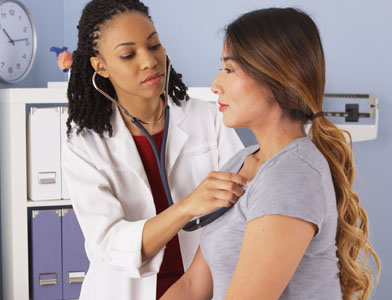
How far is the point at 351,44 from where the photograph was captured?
273cm

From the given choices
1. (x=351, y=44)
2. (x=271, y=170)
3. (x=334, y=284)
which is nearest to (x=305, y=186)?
(x=271, y=170)

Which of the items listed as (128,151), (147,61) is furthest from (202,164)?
(147,61)

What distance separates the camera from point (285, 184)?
94 centimetres

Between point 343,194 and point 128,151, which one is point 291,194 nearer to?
point 343,194

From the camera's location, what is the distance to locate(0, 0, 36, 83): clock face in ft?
8.82

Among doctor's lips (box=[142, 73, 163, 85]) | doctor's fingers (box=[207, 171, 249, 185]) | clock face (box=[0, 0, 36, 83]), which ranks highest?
clock face (box=[0, 0, 36, 83])

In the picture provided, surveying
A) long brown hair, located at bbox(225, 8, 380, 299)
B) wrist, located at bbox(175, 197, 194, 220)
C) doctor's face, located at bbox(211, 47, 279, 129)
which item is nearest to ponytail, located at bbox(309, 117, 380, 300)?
long brown hair, located at bbox(225, 8, 380, 299)

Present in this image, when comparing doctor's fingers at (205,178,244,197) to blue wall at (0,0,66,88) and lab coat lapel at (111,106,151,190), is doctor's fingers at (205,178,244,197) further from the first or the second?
blue wall at (0,0,66,88)

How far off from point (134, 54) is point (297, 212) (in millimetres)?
668

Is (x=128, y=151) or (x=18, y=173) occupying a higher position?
(x=128, y=151)

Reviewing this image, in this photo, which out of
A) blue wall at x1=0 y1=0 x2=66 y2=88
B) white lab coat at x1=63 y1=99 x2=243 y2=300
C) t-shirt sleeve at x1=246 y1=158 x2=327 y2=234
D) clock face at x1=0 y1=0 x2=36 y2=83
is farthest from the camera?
blue wall at x1=0 y1=0 x2=66 y2=88

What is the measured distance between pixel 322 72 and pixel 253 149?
25 cm

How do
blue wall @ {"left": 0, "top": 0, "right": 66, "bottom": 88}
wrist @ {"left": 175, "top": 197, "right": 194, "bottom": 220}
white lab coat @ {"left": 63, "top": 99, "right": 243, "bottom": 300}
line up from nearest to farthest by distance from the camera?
wrist @ {"left": 175, "top": 197, "right": 194, "bottom": 220}
white lab coat @ {"left": 63, "top": 99, "right": 243, "bottom": 300}
blue wall @ {"left": 0, "top": 0, "right": 66, "bottom": 88}

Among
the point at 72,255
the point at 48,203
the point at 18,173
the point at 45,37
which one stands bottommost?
the point at 72,255
